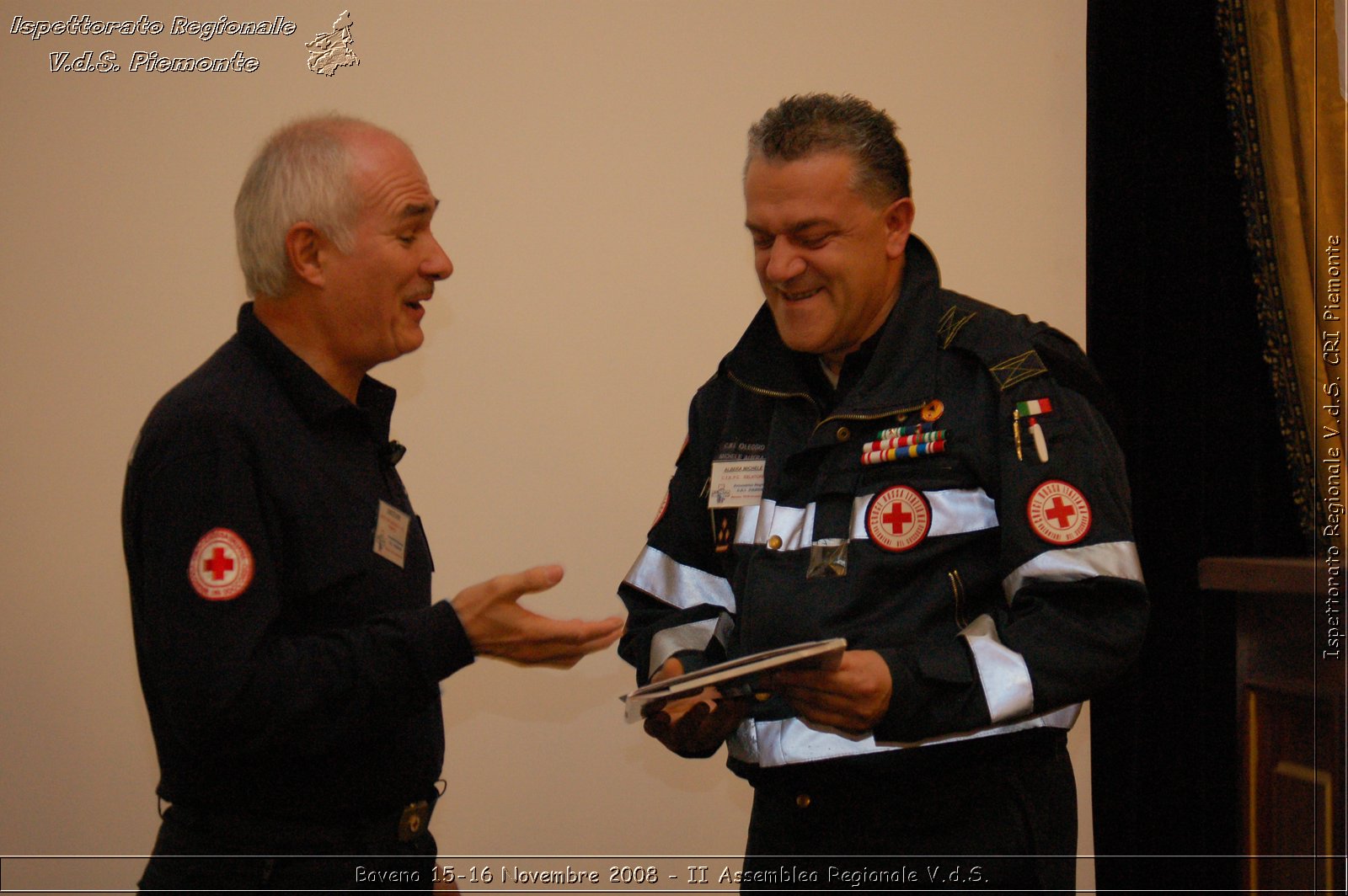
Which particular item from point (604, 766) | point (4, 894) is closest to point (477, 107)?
point (604, 766)

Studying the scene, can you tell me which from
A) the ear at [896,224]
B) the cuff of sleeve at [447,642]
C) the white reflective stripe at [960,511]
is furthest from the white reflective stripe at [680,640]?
the ear at [896,224]

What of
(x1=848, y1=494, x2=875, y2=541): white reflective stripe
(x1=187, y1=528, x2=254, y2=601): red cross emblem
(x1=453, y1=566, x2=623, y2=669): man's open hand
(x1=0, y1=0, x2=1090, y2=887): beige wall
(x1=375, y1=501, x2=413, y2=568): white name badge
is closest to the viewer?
(x1=187, y1=528, x2=254, y2=601): red cross emblem

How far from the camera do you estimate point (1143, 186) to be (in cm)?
317

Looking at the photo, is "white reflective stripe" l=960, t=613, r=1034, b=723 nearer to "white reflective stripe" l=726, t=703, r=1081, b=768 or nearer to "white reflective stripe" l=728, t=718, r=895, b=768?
"white reflective stripe" l=726, t=703, r=1081, b=768

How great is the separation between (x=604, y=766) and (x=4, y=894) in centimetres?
155

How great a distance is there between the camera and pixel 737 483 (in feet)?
6.64

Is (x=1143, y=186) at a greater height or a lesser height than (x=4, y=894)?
greater

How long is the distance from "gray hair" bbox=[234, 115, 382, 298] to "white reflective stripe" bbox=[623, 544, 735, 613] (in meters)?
0.80

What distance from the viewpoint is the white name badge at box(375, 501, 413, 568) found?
5.53ft

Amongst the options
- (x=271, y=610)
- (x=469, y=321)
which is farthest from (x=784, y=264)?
(x=469, y=321)

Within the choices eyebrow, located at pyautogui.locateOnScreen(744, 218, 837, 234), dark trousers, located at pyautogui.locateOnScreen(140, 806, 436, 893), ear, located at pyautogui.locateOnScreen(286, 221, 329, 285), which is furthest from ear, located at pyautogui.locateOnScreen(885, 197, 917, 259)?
dark trousers, located at pyautogui.locateOnScreen(140, 806, 436, 893)

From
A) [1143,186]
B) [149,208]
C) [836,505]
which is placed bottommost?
[836,505]

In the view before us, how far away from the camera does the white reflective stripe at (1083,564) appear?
1.64 meters

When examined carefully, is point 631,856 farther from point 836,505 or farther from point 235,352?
point 235,352
